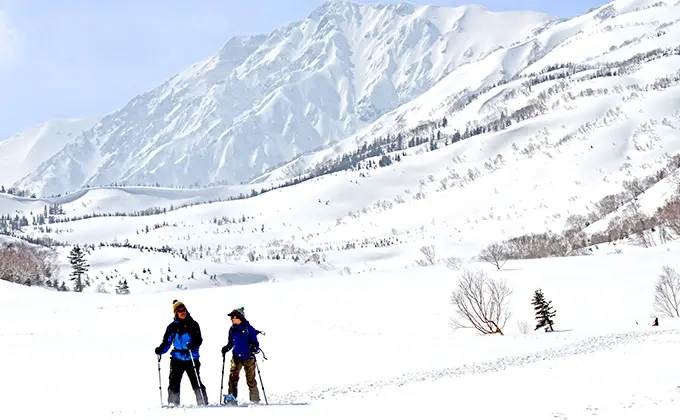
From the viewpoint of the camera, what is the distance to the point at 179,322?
16.6 metres

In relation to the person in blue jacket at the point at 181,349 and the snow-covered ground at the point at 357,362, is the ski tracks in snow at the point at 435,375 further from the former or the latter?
the person in blue jacket at the point at 181,349

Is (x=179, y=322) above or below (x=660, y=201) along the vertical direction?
below

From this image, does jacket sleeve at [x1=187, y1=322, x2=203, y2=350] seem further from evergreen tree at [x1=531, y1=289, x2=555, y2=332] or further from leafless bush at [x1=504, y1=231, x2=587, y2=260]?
leafless bush at [x1=504, y1=231, x2=587, y2=260]

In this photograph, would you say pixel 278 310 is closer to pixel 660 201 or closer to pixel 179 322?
pixel 179 322

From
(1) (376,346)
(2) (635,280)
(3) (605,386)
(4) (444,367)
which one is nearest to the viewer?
(3) (605,386)

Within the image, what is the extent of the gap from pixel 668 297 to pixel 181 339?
172ft

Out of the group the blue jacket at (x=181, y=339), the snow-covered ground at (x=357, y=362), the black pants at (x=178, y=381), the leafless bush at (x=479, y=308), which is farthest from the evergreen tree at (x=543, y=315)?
the blue jacket at (x=181, y=339)

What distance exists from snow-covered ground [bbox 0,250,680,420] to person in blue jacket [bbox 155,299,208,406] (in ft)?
3.91

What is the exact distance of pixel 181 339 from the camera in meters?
16.6

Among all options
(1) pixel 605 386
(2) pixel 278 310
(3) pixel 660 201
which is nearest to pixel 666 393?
(1) pixel 605 386

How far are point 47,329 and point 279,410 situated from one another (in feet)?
104

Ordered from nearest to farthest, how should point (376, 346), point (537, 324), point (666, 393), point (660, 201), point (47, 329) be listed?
point (666, 393) → point (376, 346) → point (47, 329) → point (537, 324) → point (660, 201)

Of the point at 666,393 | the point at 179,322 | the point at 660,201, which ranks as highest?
the point at 660,201

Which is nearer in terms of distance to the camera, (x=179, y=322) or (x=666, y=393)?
(x=666, y=393)
